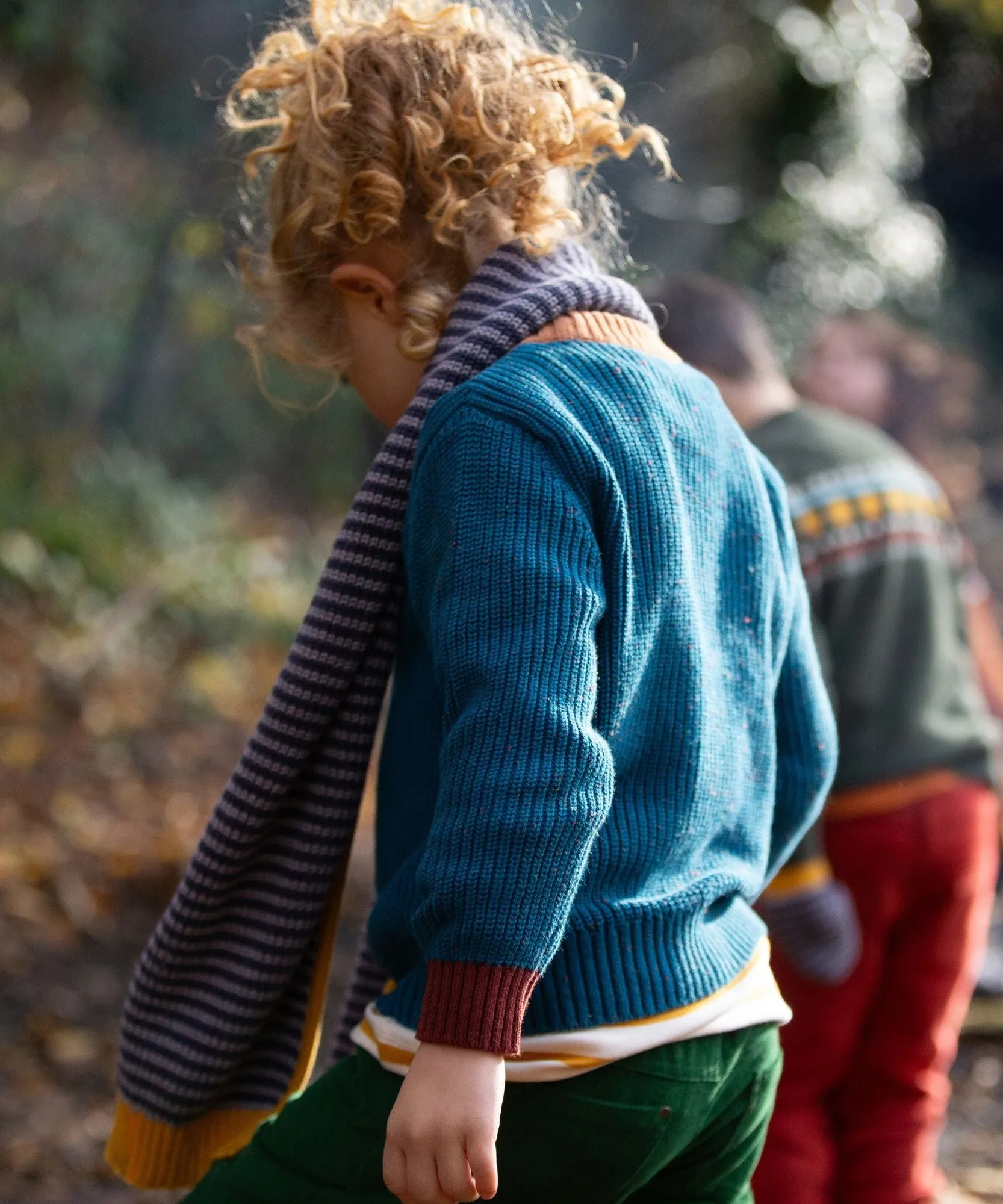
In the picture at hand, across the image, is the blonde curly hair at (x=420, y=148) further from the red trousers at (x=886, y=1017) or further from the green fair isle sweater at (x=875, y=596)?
the red trousers at (x=886, y=1017)

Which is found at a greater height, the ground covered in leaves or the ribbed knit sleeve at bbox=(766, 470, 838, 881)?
the ribbed knit sleeve at bbox=(766, 470, 838, 881)

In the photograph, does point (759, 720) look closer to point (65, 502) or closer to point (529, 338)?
point (529, 338)

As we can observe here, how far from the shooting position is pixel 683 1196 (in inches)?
63.0

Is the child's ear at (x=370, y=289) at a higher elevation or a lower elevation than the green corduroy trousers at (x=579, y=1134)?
higher

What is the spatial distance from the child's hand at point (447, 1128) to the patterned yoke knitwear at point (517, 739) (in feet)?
0.11

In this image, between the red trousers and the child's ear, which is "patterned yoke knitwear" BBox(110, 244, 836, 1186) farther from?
the red trousers

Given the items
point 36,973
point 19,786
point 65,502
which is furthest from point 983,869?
point 65,502

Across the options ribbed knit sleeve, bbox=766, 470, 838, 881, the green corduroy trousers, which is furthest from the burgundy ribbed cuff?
ribbed knit sleeve, bbox=766, 470, 838, 881

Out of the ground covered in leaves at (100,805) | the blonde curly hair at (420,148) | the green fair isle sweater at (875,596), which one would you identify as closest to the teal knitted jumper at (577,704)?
the blonde curly hair at (420,148)

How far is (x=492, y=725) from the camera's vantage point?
1.28 metres

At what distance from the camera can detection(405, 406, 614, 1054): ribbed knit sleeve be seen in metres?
1.26

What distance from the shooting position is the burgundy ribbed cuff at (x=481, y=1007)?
1257 mm

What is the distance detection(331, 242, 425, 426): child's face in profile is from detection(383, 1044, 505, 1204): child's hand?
78 centimetres

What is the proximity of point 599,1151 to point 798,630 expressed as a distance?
2.25 feet
